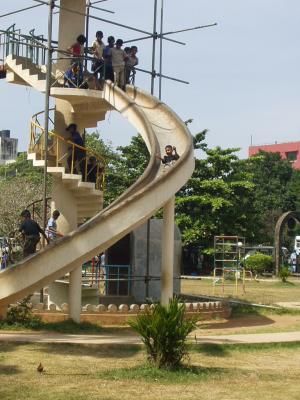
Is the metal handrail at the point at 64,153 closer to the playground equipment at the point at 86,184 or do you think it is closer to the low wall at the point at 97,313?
the playground equipment at the point at 86,184

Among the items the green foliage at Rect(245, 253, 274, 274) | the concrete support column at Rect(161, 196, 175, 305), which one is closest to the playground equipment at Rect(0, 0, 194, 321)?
the concrete support column at Rect(161, 196, 175, 305)

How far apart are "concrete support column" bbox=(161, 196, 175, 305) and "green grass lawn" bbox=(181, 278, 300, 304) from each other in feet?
23.3

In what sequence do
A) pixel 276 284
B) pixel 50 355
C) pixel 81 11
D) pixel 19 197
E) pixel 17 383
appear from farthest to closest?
pixel 19 197 < pixel 276 284 < pixel 81 11 < pixel 50 355 < pixel 17 383

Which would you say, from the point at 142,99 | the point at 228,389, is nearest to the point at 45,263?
the point at 228,389

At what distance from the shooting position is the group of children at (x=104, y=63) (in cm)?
1722

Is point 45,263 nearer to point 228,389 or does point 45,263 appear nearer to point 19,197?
point 228,389

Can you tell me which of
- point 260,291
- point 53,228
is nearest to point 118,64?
point 53,228

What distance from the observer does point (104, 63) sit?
58.6ft

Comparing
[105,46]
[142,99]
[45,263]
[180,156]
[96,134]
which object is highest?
[96,134]

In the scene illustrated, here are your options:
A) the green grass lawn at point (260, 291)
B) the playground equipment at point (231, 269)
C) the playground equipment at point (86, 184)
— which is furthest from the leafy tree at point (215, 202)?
the playground equipment at point (86, 184)

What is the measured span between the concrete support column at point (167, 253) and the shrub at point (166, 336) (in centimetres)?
435

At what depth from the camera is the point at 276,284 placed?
3058 cm

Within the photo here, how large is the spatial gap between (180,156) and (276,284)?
16137 mm

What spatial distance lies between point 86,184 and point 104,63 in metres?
2.97
